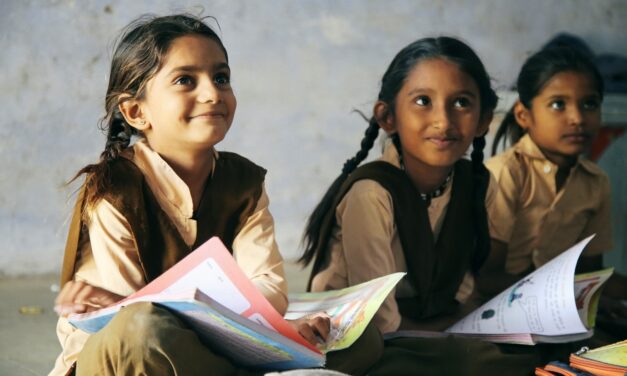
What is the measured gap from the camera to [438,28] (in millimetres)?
3832

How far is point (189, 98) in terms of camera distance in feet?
5.91

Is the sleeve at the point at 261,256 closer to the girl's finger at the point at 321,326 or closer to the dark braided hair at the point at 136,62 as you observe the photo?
the girl's finger at the point at 321,326

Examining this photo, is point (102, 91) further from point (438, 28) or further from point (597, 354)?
point (597, 354)

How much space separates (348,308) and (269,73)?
6.04 ft

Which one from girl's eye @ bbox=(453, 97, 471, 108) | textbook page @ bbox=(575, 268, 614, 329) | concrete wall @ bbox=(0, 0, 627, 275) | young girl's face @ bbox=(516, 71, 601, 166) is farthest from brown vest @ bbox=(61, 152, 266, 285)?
concrete wall @ bbox=(0, 0, 627, 275)

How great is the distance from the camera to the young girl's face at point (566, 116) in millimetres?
2699

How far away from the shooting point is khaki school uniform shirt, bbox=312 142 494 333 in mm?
2162

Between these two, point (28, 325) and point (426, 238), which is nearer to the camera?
point (426, 238)

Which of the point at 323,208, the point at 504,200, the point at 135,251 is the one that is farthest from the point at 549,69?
the point at 135,251

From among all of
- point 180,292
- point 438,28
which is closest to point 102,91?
point 438,28

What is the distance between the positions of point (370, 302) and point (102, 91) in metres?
1.82

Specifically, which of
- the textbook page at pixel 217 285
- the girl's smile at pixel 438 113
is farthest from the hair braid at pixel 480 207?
the textbook page at pixel 217 285

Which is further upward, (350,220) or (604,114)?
(604,114)

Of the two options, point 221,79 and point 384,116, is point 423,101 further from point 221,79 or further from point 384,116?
point 221,79
